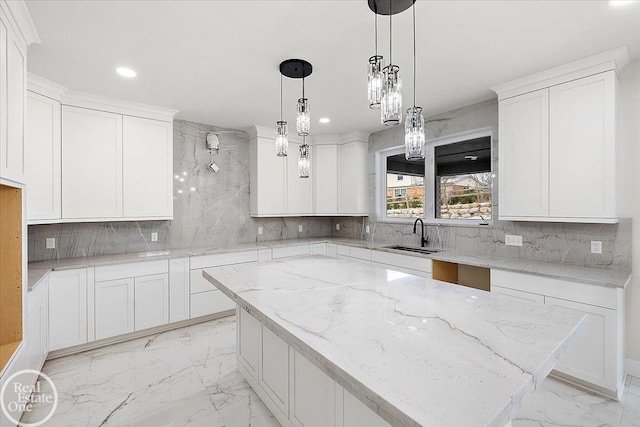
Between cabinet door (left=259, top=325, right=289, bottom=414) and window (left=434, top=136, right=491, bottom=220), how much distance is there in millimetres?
2739

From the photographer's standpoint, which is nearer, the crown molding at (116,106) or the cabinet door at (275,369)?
the cabinet door at (275,369)

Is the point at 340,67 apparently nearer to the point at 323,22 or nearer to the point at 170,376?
the point at 323,22

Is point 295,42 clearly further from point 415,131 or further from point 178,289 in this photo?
point 178,289

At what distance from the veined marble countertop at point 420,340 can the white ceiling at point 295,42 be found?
1.62 metres

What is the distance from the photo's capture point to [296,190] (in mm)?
4602

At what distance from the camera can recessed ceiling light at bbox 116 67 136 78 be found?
2453 mm

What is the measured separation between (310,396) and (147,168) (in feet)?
9.70

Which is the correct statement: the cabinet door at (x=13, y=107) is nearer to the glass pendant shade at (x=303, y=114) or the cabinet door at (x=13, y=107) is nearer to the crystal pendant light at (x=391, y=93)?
the glass pendant shade at (x=303, y=114)

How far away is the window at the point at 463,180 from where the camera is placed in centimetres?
345

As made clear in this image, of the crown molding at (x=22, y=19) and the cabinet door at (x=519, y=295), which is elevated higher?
the crown molding at (x=22, y=19)

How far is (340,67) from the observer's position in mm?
2453

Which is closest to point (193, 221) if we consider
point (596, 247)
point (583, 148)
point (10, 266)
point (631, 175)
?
point (10, 266)

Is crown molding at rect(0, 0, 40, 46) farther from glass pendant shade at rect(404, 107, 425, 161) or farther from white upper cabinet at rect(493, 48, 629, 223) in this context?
white upper cabinet at rect(493, 48, 629, 223)

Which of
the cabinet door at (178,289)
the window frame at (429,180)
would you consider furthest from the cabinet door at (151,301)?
the window frame at (429,180)
